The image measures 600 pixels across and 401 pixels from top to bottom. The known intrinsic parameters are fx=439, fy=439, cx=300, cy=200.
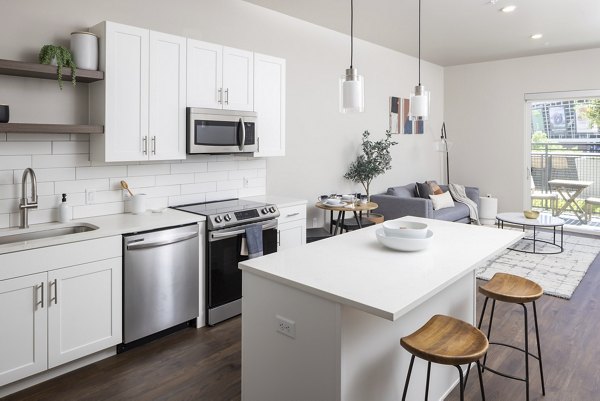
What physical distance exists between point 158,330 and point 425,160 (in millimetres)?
5799

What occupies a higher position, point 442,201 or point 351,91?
point 351,91

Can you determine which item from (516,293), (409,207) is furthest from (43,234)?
(409,207)

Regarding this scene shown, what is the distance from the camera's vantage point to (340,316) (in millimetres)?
1771

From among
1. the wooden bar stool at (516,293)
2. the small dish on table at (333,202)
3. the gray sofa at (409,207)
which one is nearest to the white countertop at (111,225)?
the small dish on table at (333,202)

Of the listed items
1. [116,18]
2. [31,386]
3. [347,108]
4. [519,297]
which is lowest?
[31,386]

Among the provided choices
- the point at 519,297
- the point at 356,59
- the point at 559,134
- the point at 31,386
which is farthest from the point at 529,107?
the point at 31,386

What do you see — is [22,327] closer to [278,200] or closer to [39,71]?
[39,71]

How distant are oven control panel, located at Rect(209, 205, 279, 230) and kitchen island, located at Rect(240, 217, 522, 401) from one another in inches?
43.3

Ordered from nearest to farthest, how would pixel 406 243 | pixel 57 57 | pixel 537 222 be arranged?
pixel 406 243
pixel 57 57
pixel 537 222

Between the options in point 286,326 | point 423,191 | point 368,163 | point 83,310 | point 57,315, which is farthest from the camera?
point 423,191

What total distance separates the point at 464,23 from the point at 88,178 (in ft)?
14.7

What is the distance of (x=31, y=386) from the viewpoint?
2.60 metres

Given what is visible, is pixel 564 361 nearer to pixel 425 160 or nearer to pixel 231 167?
pixel 231 167

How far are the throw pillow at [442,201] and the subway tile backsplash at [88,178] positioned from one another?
340 cm
